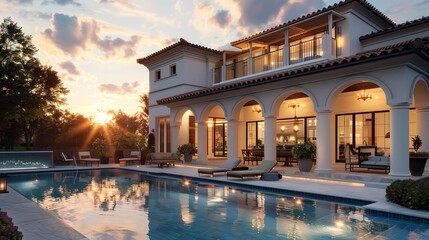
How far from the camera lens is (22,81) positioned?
2420 centimetres

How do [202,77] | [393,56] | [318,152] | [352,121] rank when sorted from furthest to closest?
1. [202,77]
2. [352,121]
3. [318,152]
4. [393,56]

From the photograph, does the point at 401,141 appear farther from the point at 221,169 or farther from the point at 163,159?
the point at 163,159

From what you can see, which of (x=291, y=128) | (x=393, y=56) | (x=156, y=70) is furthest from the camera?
(x=156, y=70)

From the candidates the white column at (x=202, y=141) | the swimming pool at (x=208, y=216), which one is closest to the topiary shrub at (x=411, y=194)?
the swimming pool at (x=208, y=216)

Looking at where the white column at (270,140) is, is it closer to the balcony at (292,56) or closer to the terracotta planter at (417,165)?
the balcony at (292,56)

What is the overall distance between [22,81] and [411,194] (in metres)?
25.5

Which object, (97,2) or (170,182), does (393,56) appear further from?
(97,2)

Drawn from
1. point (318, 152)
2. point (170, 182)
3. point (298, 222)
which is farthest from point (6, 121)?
point (298, 222)

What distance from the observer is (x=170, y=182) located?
14.0 m

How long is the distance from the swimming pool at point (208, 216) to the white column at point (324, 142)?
3.51 m

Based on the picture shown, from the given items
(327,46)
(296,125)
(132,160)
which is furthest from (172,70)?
(327,46)

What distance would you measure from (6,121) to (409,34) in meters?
26.9

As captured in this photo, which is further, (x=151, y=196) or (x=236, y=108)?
(x=236, y=108)

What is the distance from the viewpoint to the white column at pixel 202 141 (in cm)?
1948
